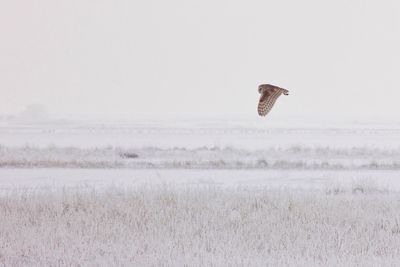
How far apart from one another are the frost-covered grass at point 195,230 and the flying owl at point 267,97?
4042mm

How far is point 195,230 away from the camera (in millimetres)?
8281

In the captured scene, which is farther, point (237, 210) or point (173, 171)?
point (173, 171)

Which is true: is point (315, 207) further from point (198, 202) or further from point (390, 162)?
point (390, 162)

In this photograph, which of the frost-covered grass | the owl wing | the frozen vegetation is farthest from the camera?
the frozen vegetation

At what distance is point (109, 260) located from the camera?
22.3 feet

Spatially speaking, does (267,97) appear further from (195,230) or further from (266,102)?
(195,230)

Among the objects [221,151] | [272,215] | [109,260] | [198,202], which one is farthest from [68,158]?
[109,260]

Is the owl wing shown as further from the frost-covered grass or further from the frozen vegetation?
the frozen vegetation

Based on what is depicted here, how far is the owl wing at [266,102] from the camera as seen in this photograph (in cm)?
254

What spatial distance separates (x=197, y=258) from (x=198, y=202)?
375 cm

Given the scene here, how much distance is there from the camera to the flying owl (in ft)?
8.34

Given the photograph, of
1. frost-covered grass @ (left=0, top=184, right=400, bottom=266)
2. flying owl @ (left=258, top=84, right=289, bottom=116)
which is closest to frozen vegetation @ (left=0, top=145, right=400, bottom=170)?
frost-covered grass @ (left=0, top=184, right=400, bottom=266)

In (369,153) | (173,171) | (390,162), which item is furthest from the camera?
(369,153)

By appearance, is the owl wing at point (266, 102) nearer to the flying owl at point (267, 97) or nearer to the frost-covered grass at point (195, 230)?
the flying owl at point (267, 97)
